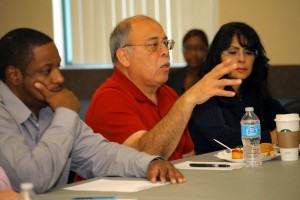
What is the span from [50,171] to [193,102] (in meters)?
1.01

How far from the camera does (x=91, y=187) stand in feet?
7.57

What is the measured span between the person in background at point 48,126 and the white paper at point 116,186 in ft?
0.16

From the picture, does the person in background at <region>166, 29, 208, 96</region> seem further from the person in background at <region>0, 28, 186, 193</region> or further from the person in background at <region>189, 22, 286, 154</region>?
the person in background at <region>0, 28, 186, 193</region>

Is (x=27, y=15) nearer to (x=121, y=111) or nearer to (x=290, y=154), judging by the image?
(x=121, y=111)

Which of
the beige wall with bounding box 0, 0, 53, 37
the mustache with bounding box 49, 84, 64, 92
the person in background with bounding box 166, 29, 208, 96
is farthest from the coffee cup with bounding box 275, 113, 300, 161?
the beige wall with bounding box 0, 0, 53, 37

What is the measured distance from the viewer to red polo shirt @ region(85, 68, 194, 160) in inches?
124

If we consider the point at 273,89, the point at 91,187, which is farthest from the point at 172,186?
the point at 273,89

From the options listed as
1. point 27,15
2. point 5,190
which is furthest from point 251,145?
point 27,15

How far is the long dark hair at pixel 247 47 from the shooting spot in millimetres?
3791

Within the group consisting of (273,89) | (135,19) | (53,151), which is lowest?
(273,89)

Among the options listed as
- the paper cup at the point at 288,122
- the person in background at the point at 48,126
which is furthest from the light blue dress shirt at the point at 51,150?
the paper cup at the point at 288,122

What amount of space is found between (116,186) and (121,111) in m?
0.91

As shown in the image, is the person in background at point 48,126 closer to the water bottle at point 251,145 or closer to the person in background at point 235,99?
the water bottle at point 251,145

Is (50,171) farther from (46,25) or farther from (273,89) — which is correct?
(46,25)
